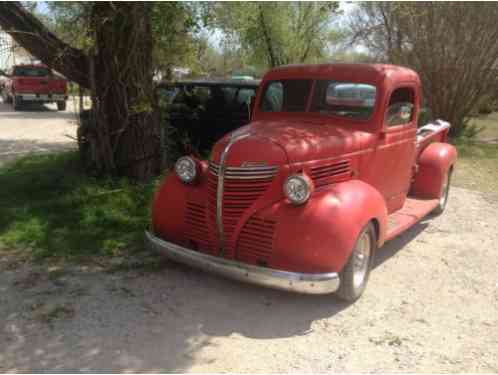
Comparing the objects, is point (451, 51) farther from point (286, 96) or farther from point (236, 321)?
point (236, 321)

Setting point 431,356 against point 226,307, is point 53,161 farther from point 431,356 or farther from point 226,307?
point 431,356

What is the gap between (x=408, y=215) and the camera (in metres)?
5.56

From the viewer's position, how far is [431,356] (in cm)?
353

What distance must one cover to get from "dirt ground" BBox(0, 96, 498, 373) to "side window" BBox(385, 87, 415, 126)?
1.46m

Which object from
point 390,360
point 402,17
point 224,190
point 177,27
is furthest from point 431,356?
point 402,17

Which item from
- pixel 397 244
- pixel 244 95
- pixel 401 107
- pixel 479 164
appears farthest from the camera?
pixel 479 164

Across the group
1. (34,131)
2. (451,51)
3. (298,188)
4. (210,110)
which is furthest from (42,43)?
(451,51)

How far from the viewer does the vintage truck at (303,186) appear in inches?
153

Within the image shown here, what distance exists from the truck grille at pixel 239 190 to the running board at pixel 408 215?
4.69 feet

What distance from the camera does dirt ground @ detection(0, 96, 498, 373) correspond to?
339 centimetres

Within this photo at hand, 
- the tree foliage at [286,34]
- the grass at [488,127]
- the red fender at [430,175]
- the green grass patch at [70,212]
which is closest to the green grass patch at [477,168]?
the grass at [488,127]

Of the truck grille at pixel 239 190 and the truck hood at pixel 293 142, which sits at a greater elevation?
the truck hood at pixel 293 142

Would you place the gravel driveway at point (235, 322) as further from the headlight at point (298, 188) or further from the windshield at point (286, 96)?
the windshield at point (286, 96)

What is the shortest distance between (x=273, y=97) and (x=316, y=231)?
6.96ft
